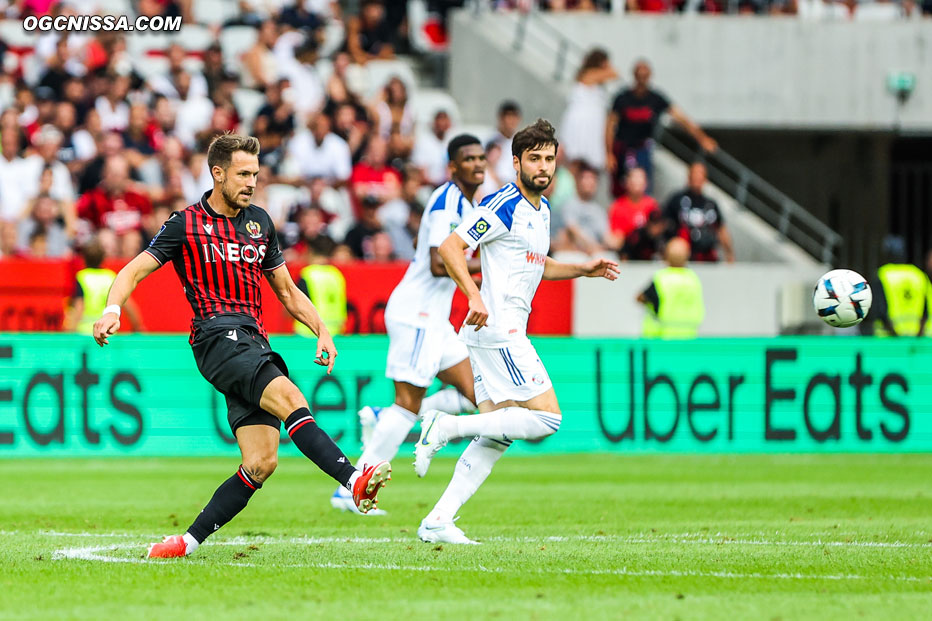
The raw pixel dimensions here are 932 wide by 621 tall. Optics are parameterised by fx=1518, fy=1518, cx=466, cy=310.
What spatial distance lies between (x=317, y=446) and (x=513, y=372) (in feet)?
4.70

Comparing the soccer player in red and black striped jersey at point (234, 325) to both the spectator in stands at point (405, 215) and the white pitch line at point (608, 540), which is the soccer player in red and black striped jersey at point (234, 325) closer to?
the white pitch line at point (608, 540)

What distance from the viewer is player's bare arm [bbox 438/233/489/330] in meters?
8.09

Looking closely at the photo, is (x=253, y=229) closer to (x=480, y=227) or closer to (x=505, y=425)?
(x=480, y=227)

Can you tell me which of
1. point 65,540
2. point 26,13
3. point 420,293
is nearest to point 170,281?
Answer: point 26,13

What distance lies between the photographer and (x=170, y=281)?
1780 centimetres

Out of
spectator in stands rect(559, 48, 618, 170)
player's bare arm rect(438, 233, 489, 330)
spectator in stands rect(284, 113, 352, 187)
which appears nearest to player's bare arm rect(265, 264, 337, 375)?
player's bare arm rect(438, 233, 489, 330)

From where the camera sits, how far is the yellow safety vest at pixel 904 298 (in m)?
16.8

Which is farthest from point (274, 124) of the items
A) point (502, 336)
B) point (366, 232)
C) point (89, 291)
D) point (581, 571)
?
point (581, 571)

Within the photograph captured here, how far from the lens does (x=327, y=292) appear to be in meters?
16.6

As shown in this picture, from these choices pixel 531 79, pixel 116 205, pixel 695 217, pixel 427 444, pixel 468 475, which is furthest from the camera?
pixel 531 79

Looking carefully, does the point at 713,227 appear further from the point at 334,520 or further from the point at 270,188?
the point at 334,520

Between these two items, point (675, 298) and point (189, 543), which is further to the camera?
point (675, 298)

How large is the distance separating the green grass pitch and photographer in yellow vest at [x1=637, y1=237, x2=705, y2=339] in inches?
111

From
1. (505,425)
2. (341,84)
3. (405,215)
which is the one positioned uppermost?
(341,84)
